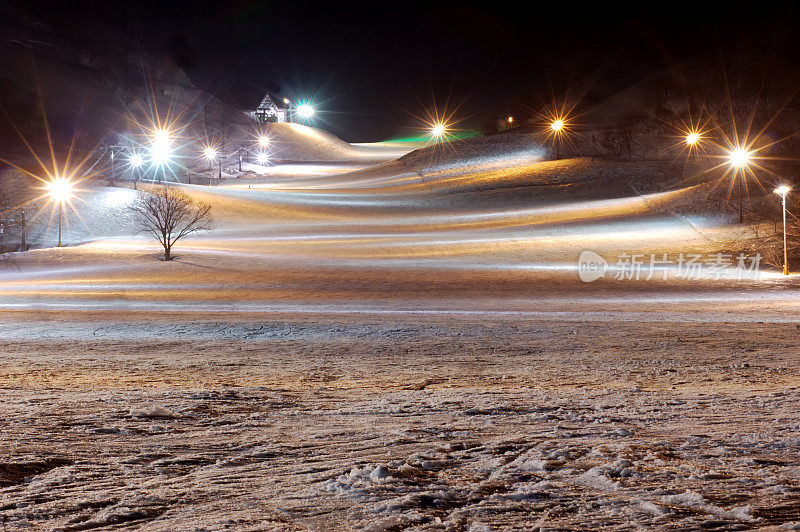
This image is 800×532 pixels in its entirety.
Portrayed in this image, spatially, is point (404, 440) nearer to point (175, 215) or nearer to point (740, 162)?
point (740, 162)

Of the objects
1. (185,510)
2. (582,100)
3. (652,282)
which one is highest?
(582,100)

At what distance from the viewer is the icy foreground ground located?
4.29 metres

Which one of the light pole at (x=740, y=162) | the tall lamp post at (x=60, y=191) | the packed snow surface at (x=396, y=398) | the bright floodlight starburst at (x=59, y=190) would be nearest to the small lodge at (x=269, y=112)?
the bright floodlight starburst at (x=59, y=190)

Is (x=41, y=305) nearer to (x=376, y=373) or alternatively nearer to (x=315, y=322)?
(x=315, y=322)

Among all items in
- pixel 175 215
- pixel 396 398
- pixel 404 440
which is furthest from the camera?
pixel 175 215

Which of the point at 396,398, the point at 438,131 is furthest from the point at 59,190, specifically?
the point at 438,131

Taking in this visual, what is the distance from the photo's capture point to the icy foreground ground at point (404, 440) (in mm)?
4289

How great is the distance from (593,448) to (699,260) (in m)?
23.9

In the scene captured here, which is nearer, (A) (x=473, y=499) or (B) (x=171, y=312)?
(A) (x=473, y=499)

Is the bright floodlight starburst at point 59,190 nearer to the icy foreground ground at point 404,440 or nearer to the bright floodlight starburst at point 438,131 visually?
the icy foreground ground at point 404,440

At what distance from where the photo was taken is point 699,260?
27.4 metres

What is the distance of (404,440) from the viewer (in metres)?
5.80

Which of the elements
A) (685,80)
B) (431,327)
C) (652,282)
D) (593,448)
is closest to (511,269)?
(652,282)

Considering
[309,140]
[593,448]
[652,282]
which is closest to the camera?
[593,448]
